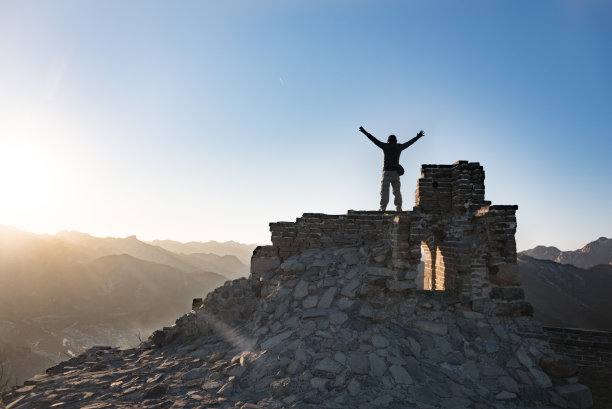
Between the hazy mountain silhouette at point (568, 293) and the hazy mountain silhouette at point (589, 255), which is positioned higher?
the hazy mountain silhouette at point (589, 255)

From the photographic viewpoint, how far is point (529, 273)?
27719mm

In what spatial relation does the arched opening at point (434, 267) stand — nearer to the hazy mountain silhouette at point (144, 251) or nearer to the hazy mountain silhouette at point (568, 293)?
the hazy mountain silhouette at point (568, 293)

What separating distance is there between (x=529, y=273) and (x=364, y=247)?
2901cm

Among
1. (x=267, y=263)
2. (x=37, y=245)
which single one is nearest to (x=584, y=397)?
(x=267, y=263)

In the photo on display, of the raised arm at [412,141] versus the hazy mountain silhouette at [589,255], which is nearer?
the raised arm at [412,141]

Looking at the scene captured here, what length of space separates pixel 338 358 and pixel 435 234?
12.9ft

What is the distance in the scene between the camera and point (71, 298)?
35594 millimetres

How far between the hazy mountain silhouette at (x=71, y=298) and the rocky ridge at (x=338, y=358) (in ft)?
76.4

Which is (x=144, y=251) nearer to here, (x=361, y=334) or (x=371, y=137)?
(x=371, y=137)

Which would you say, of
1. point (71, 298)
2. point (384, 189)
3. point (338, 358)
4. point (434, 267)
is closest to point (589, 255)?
point (434, 267)

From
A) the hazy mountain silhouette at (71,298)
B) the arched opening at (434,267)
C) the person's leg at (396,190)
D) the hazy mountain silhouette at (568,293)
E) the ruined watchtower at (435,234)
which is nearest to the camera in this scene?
the ruined watchtower at (435,234)

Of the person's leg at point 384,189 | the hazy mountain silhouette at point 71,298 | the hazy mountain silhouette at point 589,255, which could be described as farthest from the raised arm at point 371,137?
the hazy mountain silhouette at point 589,255

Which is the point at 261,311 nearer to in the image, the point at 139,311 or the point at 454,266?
the point at 454,266

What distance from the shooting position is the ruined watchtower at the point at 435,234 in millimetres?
6035
